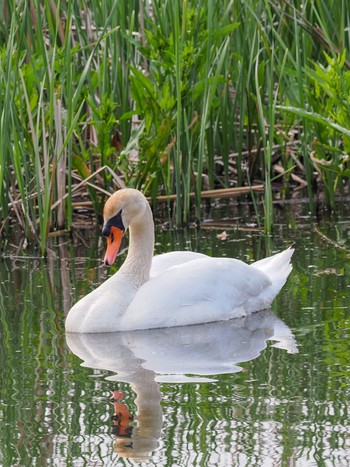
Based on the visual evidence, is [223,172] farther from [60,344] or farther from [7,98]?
[60,344]

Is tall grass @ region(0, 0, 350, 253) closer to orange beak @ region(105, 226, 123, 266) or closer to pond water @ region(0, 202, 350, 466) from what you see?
pond water @ region(0, 202, 350, 466)

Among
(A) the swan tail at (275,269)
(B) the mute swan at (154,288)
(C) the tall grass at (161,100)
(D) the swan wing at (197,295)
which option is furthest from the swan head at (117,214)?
(C) the tall grass at (161,100)

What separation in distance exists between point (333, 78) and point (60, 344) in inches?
120

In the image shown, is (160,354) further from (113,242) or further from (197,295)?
(113,242)

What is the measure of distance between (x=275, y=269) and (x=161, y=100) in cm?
197

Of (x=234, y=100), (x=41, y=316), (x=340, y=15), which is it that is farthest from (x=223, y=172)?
(x=41, y=316)

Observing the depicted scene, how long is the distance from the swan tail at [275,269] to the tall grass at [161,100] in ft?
2.90

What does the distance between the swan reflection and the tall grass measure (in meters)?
1.70

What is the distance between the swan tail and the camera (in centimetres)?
668

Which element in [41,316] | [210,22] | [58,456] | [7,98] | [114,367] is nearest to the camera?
[58,456]

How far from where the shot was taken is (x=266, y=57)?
29.6ft

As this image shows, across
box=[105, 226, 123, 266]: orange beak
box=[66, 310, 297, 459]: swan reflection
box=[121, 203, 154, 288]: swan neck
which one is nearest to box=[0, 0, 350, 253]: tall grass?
box=[121, 203, 154, 288]: swan neck

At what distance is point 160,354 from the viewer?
222 inches

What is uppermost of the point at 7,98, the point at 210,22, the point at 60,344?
the point at 210,22
